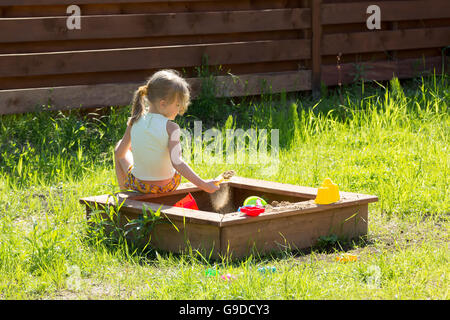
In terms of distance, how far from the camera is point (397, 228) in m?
4.45

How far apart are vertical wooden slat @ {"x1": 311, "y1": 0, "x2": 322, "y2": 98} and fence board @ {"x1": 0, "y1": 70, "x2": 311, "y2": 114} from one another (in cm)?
9

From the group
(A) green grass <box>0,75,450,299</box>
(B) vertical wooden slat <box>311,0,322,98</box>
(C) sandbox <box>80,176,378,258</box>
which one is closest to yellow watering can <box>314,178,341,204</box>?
(C) sandbox <box>80,176,378,258</box>

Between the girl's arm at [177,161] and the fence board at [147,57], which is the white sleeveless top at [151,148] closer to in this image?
the girl's arm at [177,161]

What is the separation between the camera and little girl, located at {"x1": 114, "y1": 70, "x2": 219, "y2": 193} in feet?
13.8

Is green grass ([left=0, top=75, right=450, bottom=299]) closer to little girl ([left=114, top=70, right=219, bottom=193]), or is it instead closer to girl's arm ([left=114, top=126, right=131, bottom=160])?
girl's arm ([left=114, top=126, right=131, bottom=160])

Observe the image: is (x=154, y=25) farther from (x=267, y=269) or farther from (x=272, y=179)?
(x=267, y=269)

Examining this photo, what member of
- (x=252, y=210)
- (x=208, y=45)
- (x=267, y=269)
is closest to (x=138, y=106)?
(x=252, y=210)

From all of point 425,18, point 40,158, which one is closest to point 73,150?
point 40,158

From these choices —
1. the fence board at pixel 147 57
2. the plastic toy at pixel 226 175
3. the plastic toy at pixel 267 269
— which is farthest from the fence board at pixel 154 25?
the plastic toy at pixel 267 269

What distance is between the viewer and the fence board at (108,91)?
6.44 meters

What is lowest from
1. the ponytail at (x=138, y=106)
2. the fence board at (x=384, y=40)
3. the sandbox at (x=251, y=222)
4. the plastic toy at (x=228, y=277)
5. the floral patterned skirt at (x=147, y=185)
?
the plastic toy at (x=228, y=277)

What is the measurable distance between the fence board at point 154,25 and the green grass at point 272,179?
73 centimetres

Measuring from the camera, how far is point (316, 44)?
8.02m

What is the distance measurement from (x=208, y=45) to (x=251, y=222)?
3.80 m
